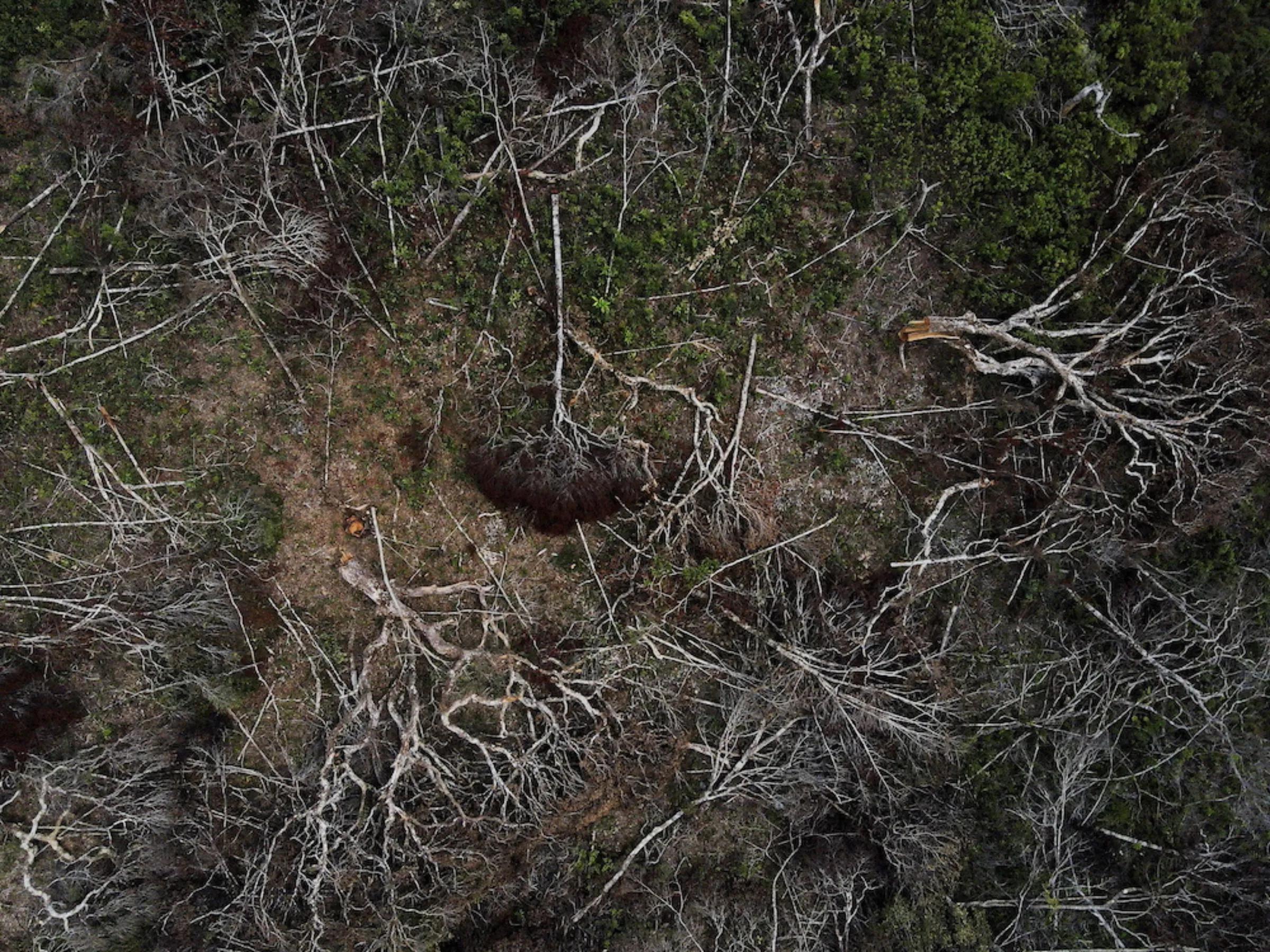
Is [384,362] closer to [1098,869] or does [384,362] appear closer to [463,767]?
[463,767]

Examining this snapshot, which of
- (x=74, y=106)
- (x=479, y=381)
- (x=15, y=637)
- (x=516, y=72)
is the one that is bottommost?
(x=15, y=637)

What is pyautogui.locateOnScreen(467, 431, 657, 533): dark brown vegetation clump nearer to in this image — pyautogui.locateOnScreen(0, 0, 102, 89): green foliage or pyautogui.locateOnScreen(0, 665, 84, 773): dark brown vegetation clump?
pyautogui.locateOnScreen(0, 665, 84, 773): dark brown vegetation clump

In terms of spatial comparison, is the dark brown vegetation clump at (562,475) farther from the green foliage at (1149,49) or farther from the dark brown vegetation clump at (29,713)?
the green foliage at (1149,49)

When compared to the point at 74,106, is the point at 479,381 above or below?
below

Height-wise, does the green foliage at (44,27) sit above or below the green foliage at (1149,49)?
below

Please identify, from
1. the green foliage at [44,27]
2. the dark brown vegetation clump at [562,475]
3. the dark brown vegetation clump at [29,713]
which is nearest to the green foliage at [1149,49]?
the dark brown vegetation clump at [562,475]

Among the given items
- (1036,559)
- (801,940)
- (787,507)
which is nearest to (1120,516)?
(1036,559)

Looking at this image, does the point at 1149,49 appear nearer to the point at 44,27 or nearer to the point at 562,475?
the point at 562,475

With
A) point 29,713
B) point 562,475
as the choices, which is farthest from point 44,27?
point 29,713

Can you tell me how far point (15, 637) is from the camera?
6.63 meters

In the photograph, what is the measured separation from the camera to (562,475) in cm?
675

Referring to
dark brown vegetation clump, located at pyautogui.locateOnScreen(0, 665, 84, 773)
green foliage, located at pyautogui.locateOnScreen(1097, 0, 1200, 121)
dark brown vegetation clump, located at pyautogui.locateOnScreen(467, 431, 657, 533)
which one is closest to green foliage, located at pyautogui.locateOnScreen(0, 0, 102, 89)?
dark brown vegetation clump, located at pyautogui.locateOnScreen(467, 431, 657, 533)

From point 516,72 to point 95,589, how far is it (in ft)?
20.7

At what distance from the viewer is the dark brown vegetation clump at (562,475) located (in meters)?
6.75
